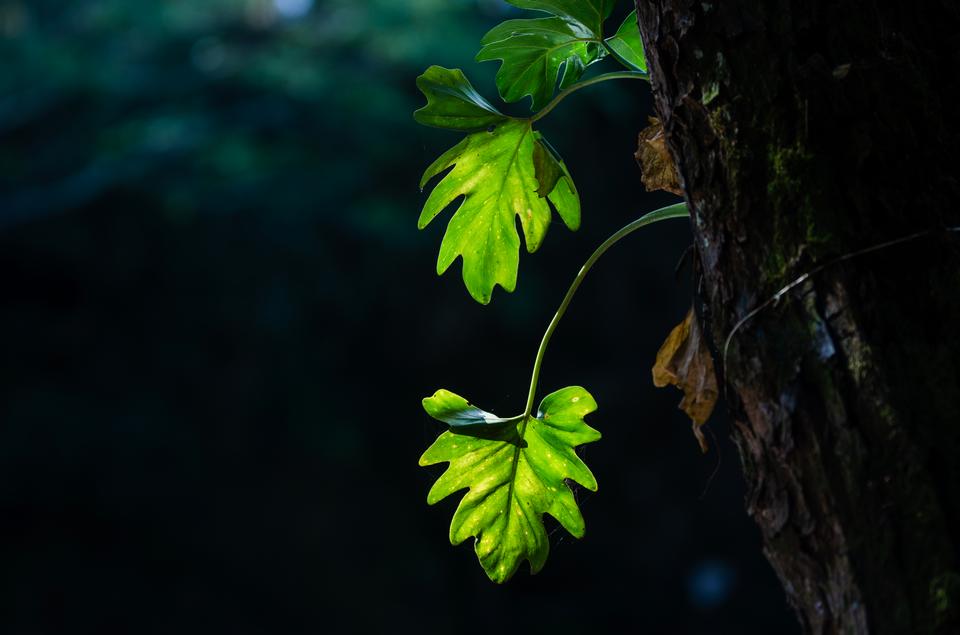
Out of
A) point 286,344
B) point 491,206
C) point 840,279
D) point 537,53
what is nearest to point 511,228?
point 491,206

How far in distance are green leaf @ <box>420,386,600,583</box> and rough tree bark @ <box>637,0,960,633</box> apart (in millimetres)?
194

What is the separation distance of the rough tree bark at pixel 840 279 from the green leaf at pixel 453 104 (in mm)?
186

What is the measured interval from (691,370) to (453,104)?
0.24 meters

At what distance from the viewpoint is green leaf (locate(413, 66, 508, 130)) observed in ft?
2.23

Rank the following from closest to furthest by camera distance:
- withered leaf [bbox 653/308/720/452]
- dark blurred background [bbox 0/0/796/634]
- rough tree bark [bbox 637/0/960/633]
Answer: rough tree bark [bbox 637/0/960/633], withered leaf [bbox 653/308/720/452], dark blurred background [bbox 0/0/796/634]

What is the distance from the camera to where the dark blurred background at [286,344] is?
440 cm

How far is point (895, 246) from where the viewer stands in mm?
470

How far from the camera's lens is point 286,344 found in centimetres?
481

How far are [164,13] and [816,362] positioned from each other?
449cm

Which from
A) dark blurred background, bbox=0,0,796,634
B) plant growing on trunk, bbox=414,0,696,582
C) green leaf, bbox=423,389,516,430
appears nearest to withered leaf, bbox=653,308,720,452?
plant growing on trunk, bbox=414,0,696,582

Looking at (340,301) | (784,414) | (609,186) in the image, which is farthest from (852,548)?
(609,186)

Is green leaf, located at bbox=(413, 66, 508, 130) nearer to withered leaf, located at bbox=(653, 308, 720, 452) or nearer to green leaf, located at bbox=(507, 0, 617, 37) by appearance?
green leaf, located at bbox=(507, 0, 617, 37)

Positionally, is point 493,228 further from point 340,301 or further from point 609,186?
point 609,186

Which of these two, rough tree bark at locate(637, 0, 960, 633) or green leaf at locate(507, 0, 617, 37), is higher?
green leaf at locate(507, 0, 617, 37)
